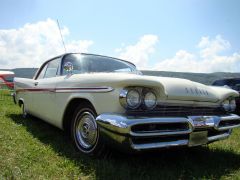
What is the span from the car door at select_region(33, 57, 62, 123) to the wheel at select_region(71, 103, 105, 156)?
2.24 ft

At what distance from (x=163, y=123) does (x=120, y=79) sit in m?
0.61

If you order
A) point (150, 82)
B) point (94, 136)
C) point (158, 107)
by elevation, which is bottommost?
point (94, 136)

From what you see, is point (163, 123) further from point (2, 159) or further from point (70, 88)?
point (2, 159)

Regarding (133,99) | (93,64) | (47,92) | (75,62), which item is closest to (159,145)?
(133,99)

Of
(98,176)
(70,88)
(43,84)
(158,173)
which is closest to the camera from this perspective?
(98,176)

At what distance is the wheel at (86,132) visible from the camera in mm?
3254

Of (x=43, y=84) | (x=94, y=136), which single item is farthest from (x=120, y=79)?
(x=43, y=84)

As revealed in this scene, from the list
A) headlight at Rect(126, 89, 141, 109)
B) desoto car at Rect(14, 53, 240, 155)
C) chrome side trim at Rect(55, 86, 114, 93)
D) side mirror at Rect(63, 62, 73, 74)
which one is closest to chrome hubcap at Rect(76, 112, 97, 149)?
desoto car at Rect(14, 53, 240, 155)

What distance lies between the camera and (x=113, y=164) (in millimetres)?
3152

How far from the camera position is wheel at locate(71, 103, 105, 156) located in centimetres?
325

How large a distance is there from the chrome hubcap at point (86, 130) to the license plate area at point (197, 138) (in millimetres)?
1072

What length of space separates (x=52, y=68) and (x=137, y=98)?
8.48 feet

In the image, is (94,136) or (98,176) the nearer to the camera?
(98,176)

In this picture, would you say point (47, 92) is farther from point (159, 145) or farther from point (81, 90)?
point (159, 145)
